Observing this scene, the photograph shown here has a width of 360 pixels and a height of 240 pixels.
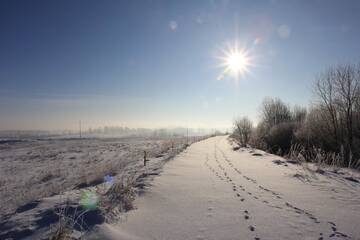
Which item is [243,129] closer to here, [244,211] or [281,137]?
[281,137]

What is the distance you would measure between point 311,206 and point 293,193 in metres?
1.16

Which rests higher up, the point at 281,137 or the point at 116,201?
the point at 281,137

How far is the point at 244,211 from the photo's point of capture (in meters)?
5.21

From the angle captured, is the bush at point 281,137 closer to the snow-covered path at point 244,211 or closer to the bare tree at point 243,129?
the bare tree at point 243,129

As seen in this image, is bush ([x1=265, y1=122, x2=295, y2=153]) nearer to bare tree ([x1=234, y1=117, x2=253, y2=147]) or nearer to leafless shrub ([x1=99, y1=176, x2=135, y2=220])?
bare tree ([x1=234, y1=117, x2=253, y2=147])

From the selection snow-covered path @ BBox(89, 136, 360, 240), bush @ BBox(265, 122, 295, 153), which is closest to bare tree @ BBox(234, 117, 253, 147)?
bush @ BBox(265, 122, 295, 153)

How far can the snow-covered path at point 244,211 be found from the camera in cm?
411

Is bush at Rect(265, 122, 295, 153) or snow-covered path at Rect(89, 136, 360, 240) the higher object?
bush at Rect(265, 122, 295, 153)

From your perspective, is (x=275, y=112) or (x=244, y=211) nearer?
(x=244, y=211)

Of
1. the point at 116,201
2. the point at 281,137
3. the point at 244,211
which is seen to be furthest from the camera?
the point at 281,137

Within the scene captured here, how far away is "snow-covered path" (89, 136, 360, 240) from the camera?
4105mm

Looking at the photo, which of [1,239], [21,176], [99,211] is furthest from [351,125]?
[21,176]

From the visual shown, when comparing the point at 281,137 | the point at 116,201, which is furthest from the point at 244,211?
the point at 281,137

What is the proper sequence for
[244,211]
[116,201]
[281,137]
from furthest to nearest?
[281,137], [116,201], [244,211]
